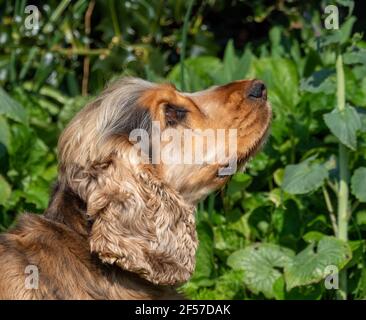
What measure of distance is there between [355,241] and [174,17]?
307cm

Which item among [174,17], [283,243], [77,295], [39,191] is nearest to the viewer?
[77,295]

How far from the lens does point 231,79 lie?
273 inches

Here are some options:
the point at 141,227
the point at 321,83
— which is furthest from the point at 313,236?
the point at 141,227

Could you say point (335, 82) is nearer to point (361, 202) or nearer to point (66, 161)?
point (361, 202)

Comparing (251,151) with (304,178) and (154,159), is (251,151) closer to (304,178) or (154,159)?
(154,159)

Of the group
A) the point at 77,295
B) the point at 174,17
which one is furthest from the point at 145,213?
the point at 174,17

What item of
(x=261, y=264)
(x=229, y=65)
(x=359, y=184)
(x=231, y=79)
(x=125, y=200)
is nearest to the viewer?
(x=125, y=200)

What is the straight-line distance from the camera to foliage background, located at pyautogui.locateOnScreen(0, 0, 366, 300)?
5730mm

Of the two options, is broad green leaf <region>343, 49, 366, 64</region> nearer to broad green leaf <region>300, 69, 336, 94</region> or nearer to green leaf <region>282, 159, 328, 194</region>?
broad green leaf <region>300, 69, 336, 94</region>

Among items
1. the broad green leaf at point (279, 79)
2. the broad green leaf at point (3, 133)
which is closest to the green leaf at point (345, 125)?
the broad green leaf at point (279, 79)

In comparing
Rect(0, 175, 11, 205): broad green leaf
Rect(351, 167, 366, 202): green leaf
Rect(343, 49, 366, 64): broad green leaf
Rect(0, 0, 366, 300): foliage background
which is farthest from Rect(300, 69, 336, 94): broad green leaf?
Rect(0, 175, 11, 205): broad green leaf

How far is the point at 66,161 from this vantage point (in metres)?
4.53

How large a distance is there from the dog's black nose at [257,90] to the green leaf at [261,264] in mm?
1378

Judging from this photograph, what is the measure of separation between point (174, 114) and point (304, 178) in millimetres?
1279
